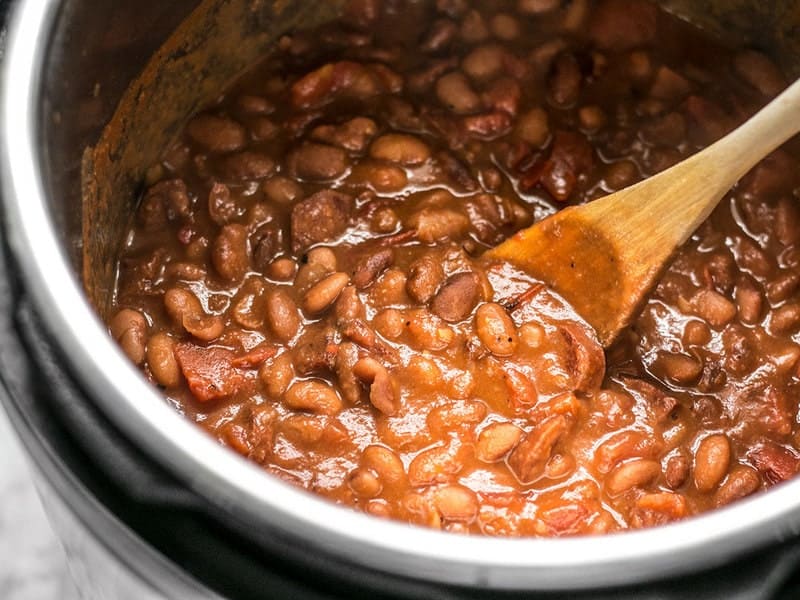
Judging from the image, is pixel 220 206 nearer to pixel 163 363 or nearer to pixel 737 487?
pixel 163 363

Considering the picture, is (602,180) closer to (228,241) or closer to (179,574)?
(228,241)

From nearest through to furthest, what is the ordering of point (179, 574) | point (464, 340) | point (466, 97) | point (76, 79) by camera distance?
1. point (179, 574)
2. point (76, 79)
3. point (464, 340)
4. point (466, 97)

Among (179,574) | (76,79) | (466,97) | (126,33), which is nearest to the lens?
(179,574)

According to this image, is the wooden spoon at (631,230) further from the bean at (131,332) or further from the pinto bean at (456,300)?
the bean at (131,332)

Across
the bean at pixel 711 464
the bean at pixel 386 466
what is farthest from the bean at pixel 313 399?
the bean at pixel 711 464

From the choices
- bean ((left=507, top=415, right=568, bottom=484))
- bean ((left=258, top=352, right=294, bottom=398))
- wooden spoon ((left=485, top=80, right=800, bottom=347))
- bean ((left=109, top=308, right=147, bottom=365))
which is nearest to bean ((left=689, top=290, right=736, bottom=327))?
wooden spoon ((left=485, top=80, right=800, bottom=347))

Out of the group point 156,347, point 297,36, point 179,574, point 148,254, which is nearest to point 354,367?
point 156,347

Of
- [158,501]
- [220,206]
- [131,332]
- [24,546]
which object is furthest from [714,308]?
[24,546]

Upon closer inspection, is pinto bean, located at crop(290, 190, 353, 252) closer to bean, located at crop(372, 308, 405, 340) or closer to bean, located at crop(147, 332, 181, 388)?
bean, located at crop(372, 308, 405, 340)
